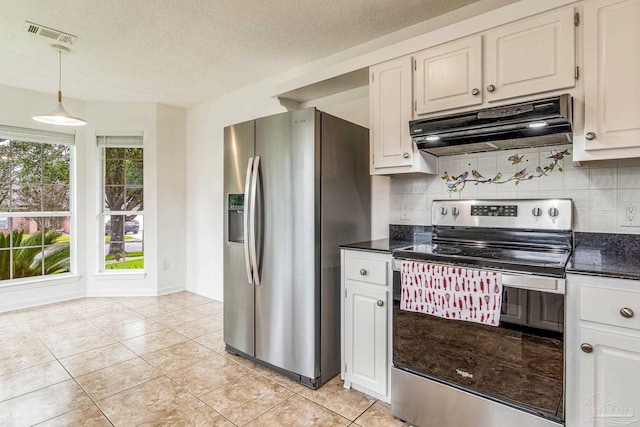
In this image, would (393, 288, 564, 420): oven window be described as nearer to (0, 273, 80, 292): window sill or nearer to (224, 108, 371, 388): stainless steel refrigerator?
(224, 108, 371, 388): stainless steel refrigerator

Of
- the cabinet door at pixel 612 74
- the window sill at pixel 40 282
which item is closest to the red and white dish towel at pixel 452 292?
the cabinet door at pixel 612 74

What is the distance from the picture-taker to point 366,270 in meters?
2.12

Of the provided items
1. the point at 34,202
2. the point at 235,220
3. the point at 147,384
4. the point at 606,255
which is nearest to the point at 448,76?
the point at 606,255

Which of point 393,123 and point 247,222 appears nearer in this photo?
point 393,123

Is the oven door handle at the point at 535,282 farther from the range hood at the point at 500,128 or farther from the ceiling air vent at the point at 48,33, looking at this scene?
the ceiling air vent at the point at 48,33

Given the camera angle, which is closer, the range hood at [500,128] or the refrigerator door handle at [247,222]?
the range hood at [500,128]

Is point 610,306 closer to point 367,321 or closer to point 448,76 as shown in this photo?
point 367,321

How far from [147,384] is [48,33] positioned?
8.83 feet

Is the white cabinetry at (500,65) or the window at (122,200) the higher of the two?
the white cabinetry at (500,65)

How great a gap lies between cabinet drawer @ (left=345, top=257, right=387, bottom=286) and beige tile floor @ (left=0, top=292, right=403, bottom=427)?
73 centimetres

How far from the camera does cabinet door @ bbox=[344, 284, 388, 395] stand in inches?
80.7

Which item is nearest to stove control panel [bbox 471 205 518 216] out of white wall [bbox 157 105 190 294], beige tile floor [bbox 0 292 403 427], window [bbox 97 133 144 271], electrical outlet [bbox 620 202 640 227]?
electrical outlet [bbox 620 202 640 227]

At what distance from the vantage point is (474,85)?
189cm

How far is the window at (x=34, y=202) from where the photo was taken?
3.94 m
